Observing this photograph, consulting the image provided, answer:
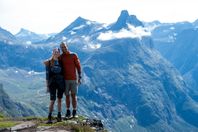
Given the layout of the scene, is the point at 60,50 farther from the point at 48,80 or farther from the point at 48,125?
the point at 48,125

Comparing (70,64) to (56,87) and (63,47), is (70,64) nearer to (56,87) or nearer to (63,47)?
(63,47)

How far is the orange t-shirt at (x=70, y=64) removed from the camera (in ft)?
109

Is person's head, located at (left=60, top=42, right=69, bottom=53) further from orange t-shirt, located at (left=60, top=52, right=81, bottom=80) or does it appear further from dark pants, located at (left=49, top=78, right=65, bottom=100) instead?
dark pants, located at (left=49, top=78, right=65, bottom=100)

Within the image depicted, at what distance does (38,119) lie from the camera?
35.1 m

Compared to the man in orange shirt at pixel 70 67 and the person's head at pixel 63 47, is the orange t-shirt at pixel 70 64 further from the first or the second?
the person's head at pixel 63 47

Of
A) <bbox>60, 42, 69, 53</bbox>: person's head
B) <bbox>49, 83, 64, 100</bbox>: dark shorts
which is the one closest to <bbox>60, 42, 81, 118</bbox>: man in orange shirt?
<bbox>60, 42, 69, 53</bbox>: person's head

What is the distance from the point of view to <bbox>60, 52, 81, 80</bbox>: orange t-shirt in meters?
33.2

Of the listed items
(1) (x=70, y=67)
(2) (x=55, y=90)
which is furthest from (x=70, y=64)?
(2) (x=55, y=90)

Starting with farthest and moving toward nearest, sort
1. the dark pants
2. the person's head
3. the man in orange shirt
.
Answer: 1. the man in orange shirt
2. the person's head
3. the dark pants

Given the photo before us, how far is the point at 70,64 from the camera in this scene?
33250 mm

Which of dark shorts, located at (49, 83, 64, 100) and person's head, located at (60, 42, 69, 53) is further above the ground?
person's head, located at (60, 42, 69, 53)

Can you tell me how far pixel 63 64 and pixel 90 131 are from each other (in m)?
5.34

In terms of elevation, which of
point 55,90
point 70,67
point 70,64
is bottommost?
point 55,90

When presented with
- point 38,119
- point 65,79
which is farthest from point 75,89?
point 38,119
